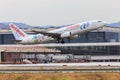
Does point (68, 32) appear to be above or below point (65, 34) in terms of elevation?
above

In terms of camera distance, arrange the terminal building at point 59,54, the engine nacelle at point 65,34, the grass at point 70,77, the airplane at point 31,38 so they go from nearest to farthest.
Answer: the grass at point 70,77 < the terminal building at point 59,54 < the engine nacelle at point 65,34 < the airplane at point 31,38

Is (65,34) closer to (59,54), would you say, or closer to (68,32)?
(68,32)

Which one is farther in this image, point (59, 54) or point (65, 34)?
point (65, 34)

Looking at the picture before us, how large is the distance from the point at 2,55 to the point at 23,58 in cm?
566

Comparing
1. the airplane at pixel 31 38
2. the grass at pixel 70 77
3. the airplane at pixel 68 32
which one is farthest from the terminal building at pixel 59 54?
the grass at pixel 70 77

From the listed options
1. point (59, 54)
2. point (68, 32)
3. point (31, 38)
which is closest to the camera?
point (59, 54)

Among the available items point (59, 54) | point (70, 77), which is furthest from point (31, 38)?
point (70, 77)

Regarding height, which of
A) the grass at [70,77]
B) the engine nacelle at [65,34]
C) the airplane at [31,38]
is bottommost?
the grass at [70,77]

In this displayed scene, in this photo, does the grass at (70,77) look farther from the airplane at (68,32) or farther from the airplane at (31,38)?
the airplane at (31,38)

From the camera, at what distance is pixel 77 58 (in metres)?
103

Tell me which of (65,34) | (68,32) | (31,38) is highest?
(68,32)

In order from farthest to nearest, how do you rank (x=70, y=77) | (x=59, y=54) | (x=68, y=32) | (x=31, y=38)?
(x=31, y=38) < (x=68, y=32) < (x=59, y=54) < (x=70, y=77)

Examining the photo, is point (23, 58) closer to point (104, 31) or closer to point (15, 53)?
point (15, 53)

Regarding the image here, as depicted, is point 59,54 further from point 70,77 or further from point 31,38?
point 70,77
